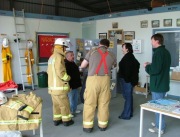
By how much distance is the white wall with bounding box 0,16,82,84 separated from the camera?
7.08 meters

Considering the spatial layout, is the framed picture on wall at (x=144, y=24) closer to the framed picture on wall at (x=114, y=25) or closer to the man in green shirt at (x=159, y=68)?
the framed picture on wall at (x=114, y=25)

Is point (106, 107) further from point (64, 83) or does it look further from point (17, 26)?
point (17, 26)

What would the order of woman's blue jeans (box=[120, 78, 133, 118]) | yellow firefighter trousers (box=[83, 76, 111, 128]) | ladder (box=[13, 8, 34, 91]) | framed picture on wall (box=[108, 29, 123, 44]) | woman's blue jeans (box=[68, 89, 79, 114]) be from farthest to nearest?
framed picture on wall (box=[108, 29, 123, 44])
ladder (box=[13, 8, 34, 91])
woman's blue jeans (box=[68, 89, 79, 114])
woman's blue jeans (box=[120, 78, 133, 118])
yellow firefighter trousers (box=[83, 76, 111, 128])

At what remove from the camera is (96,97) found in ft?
Answer: 11.6

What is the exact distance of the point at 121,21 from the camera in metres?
7.34

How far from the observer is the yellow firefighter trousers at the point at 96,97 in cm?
349

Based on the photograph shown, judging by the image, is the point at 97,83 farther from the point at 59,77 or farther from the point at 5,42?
the point at 5,42

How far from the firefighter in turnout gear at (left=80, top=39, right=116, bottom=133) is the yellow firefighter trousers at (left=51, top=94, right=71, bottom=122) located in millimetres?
401

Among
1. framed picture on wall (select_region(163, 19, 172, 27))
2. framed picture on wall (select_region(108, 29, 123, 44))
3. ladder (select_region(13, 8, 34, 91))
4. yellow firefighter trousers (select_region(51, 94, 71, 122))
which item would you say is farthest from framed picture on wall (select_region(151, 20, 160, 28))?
ladder (select_region(13, 8, 34, 91))

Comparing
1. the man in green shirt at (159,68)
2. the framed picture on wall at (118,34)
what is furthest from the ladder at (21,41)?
the man in green shirt at (159,68)

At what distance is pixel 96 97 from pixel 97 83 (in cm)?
25

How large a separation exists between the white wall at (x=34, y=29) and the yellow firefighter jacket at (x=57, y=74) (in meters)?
4.12

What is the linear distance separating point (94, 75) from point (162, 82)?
44.9 inches

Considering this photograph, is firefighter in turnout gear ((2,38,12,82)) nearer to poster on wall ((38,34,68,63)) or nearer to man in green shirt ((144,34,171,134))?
poster on wall ((38,34,68,63))
